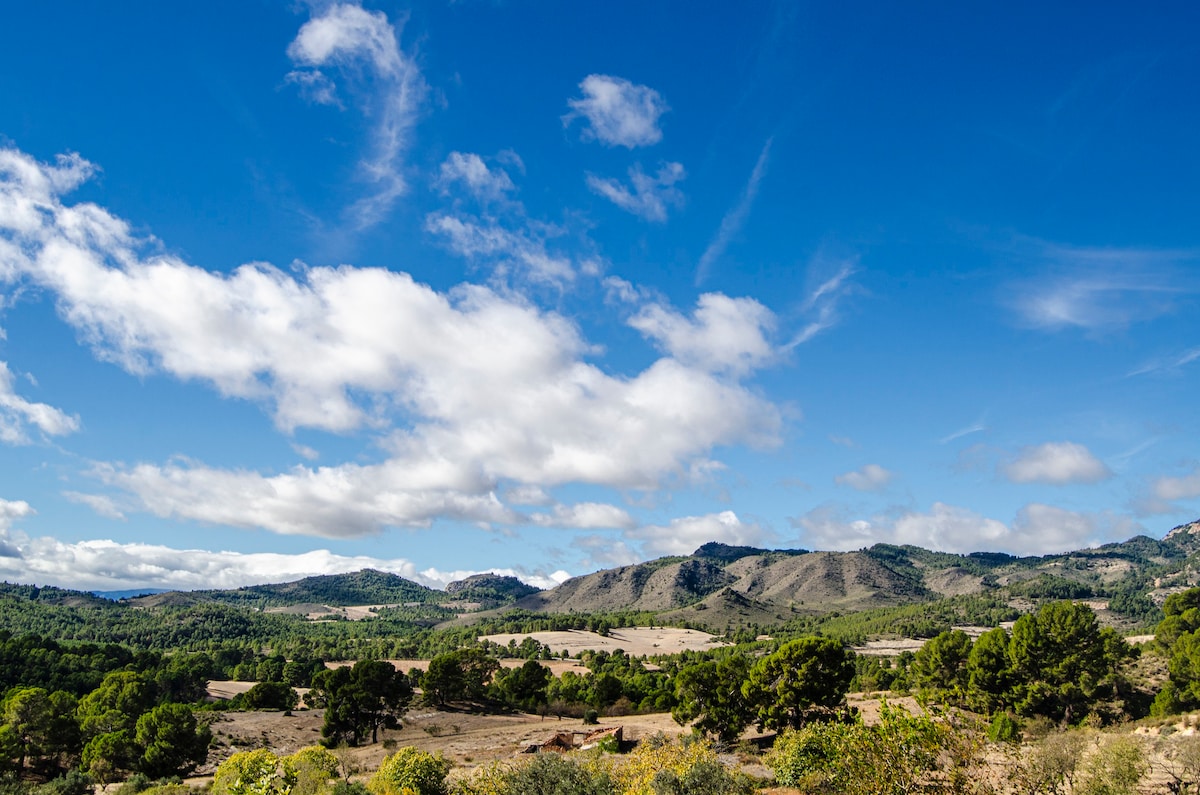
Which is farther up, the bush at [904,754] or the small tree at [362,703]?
the bush at [904,754]

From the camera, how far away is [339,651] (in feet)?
648

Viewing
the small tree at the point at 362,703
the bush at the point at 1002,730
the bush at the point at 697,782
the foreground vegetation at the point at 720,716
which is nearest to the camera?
the foreground vegetation at the point at 720,716

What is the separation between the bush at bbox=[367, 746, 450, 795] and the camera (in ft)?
117

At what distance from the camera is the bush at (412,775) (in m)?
35.7

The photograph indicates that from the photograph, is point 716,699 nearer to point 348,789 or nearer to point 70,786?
point 348,789

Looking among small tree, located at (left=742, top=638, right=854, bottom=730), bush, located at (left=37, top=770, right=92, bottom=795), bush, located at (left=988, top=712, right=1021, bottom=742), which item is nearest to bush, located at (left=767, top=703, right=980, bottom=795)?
bush, located at (left=988, top=712, right=1021, bottom=742)

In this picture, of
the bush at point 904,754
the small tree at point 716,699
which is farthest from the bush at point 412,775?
the small tree at point 716,699

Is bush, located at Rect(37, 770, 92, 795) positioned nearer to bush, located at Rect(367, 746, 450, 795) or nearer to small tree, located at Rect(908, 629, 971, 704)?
bush, located at Rect(367, 746, 450, 795)

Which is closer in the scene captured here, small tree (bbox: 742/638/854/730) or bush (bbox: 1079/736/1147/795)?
bush (bbox: 1079/736/1147/795)

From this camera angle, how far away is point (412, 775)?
36188 millimetres

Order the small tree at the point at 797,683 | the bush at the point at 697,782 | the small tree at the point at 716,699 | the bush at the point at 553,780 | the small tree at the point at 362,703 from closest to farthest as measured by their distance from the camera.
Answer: the bush at the point at 553,780
the bush at the point at 697,782
the small tree at the point at 797,683
the small tree at the point at 716,699
the small tree at the point at 362,703

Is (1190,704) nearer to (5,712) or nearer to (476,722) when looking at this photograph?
(476,722)

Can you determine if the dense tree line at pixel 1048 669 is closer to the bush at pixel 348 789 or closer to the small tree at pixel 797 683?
the small tree at pixel 797 683

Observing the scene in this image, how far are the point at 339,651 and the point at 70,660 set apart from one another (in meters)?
90.2
